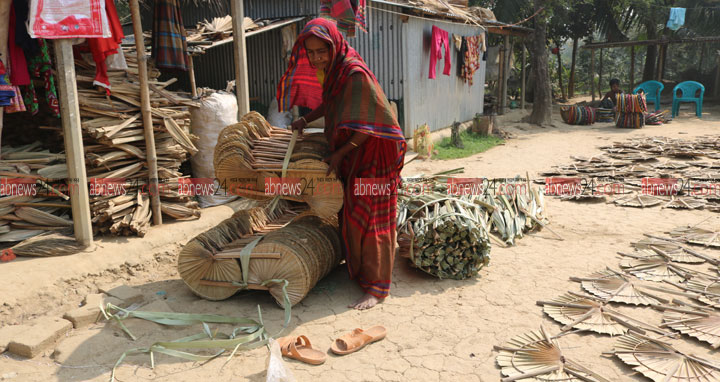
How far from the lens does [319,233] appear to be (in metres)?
3.55

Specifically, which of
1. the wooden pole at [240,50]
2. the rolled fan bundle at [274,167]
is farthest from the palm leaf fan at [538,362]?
the wooden pole at [240,50]

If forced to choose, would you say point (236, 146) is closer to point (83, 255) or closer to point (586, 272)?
point (83, 255)

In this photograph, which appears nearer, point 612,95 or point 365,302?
Answer: point 365,302

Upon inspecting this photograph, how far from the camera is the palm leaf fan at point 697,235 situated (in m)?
4.19

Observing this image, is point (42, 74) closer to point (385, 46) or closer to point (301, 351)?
point (301, 351)

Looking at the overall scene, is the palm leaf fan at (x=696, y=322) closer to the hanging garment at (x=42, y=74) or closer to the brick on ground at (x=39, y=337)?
the brick on ground at (x=39, y=337)

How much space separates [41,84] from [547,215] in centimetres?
518

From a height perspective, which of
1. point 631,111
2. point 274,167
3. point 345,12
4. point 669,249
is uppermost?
point 345,12

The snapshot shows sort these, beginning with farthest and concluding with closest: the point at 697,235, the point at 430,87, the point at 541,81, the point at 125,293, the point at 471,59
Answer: the point at 541,81 < the point at 471,59 < the point at 430,87 < the point at 697,235 < the point at 125,293

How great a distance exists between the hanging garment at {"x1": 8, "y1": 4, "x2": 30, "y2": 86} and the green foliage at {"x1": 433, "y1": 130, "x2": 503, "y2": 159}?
6683 mm

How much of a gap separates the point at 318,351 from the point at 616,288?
214 centimetres

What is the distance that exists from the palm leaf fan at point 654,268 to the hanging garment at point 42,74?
494 centimetres

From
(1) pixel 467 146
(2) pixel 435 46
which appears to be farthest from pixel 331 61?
(1) pixel 467 146

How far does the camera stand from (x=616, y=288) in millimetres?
3359
